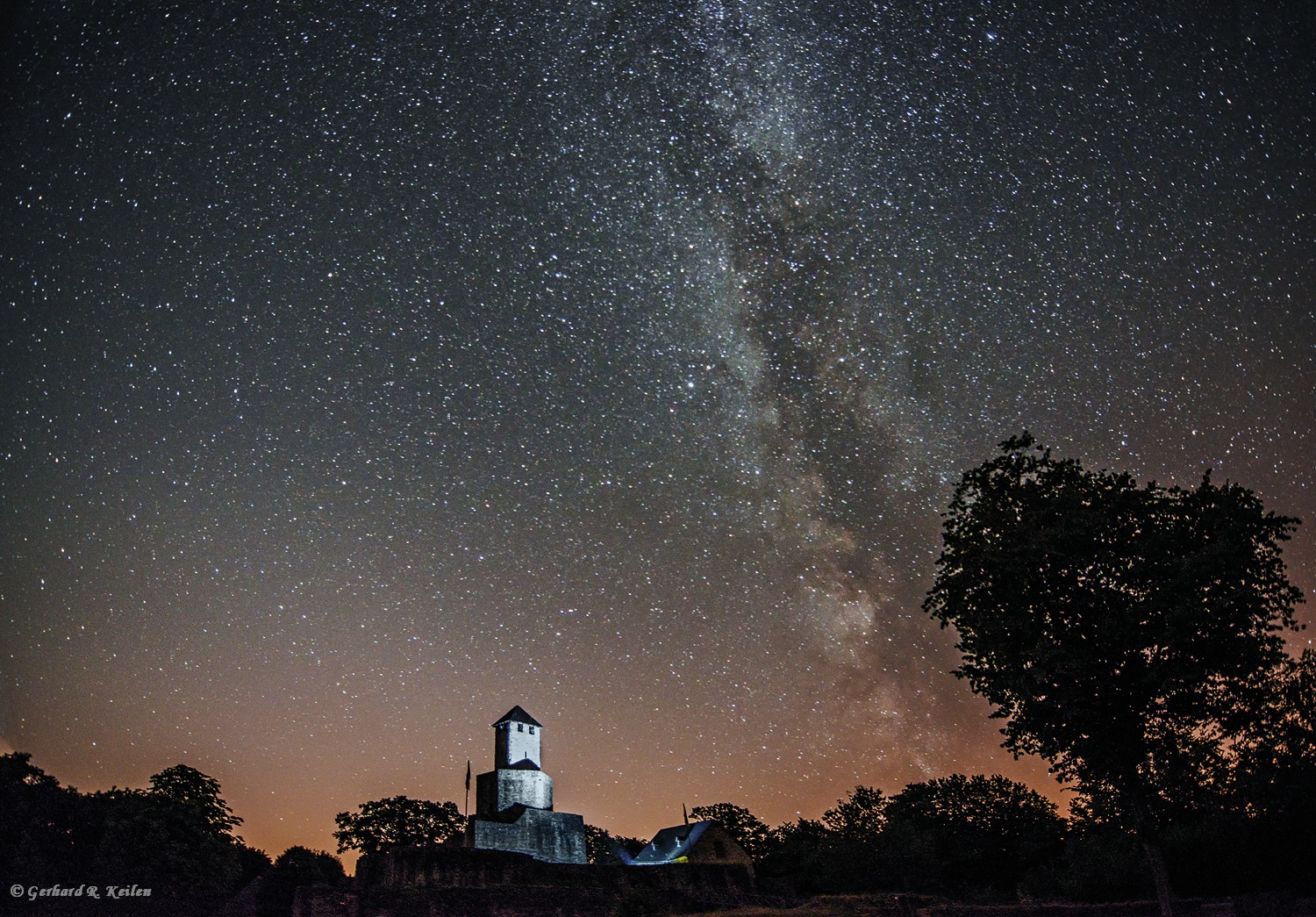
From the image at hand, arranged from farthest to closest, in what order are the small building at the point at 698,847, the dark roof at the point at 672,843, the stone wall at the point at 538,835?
the dark roof at the point at 672,843 → the small building at the point at 698,847 → the stone wall at the point at 538,835

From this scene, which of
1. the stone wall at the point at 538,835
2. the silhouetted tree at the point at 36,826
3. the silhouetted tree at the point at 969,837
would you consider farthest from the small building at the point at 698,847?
the silhouetted tree at the point at 36,826

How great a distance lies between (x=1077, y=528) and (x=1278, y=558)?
16.1 feet

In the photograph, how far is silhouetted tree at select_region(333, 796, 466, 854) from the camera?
240ft

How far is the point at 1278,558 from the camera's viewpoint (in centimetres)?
1941

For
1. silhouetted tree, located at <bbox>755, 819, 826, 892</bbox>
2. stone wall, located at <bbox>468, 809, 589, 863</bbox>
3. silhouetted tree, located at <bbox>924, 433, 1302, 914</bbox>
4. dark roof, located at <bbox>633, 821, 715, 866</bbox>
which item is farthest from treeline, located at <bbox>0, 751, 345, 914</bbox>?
silhouetted tree, located at <bbox>924, 433, 1302, 914</bbox>

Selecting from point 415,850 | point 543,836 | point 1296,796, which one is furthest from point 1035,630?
point 543,836

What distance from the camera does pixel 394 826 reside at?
243 ft

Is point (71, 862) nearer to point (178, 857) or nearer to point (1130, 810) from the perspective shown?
point (178, 857)

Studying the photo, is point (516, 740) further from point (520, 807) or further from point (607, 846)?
point (607, 846)

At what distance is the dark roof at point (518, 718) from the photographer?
55.1 m

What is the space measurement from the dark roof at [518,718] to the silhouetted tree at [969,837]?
24.3 metres

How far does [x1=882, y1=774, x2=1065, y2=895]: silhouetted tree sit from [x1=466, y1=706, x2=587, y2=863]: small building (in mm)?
20216

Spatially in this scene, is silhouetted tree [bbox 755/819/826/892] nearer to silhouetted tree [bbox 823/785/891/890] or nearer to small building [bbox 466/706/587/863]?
silhouetted tree [bbox 823/785/891/890]

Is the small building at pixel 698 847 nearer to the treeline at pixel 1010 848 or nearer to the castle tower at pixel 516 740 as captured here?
the treeline at pixel 1010 848
